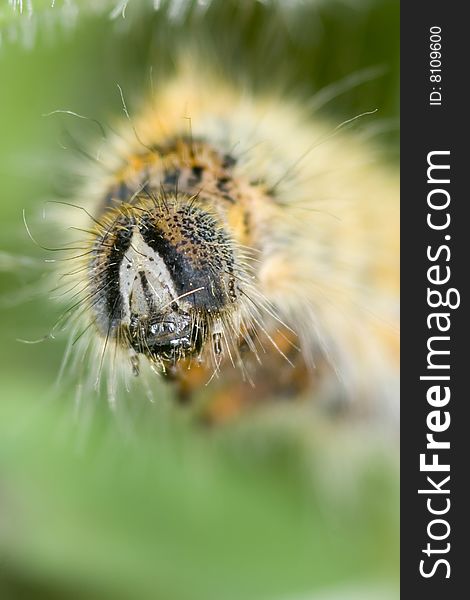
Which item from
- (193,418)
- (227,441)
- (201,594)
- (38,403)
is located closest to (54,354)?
(38,403)

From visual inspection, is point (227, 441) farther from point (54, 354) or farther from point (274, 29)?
point (274, 29)

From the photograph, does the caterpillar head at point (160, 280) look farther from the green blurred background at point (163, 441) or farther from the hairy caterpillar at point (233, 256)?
the green blurred background at point (163, 441)

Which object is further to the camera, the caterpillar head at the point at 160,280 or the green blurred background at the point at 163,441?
the green blurred background at the point at 163,441

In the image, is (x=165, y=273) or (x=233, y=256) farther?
(x=233, y=256)

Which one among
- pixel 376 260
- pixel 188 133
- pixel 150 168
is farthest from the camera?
pixel 376 260

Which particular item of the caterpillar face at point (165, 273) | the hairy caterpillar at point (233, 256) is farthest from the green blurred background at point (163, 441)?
the caterpillar face at point (165, 273)

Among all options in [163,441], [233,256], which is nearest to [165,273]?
[233,256]

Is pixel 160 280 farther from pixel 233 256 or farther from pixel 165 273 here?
pixel 233 256
